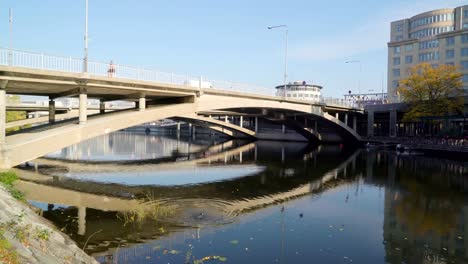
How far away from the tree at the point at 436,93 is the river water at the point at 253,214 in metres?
27.3

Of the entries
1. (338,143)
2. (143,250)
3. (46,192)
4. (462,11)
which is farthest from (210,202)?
(462,11)

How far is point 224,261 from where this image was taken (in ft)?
39.3

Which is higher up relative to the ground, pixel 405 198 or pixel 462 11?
pixel 462 11

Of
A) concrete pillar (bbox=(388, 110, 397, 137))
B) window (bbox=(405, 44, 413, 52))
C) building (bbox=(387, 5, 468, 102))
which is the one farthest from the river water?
window (bbox=(405, 44, 413, 52))

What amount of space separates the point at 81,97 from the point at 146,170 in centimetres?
1112

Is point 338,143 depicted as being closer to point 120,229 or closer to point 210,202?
point 210,202

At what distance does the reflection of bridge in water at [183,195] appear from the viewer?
1765 centimetres

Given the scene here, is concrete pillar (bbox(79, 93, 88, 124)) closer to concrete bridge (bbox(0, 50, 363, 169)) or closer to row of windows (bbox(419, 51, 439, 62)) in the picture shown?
concrete bridge (bbox(0, 50, 363, 169))

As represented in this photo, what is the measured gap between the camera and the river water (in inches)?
510

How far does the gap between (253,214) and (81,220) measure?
8063 millimetres

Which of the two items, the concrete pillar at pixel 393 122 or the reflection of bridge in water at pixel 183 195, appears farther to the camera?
the concrete pillar at pixel 393 122

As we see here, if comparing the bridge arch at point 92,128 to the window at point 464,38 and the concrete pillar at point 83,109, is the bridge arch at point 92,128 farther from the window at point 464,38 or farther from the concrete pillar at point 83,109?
the window at point 464,38

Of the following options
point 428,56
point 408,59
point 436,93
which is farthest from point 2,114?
point 408,59

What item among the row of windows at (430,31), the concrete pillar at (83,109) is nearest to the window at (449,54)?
the row of windows at (430,31)
